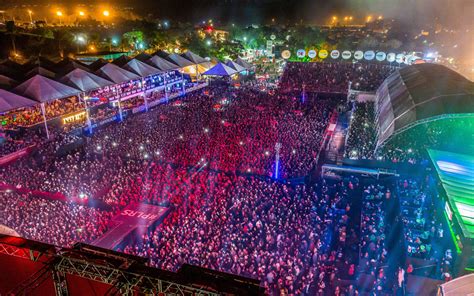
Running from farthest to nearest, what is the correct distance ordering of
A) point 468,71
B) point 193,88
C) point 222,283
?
point 468,71, point 193,88, point 222,283

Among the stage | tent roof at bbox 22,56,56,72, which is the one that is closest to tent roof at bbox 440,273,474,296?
the stage

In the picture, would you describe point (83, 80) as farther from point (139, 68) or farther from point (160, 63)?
point (160, 63)

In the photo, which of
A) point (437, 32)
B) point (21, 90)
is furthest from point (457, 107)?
point (437, 32)

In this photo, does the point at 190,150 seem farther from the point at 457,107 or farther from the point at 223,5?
the point at 223,5

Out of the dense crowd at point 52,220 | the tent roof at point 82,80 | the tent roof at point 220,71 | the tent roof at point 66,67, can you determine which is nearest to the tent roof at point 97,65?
the tent roof at point 66,67

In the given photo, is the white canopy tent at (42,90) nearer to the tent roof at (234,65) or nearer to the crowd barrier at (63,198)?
the crowd barrier at (63,198)

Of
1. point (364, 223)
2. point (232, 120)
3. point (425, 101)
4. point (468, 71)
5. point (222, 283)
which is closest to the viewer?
point (222, 283)

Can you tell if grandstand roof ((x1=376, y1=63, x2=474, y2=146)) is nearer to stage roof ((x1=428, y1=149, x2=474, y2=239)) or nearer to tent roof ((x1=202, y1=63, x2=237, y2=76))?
stage roof ((x1=428, y1=149, x2=474, y2=239))
